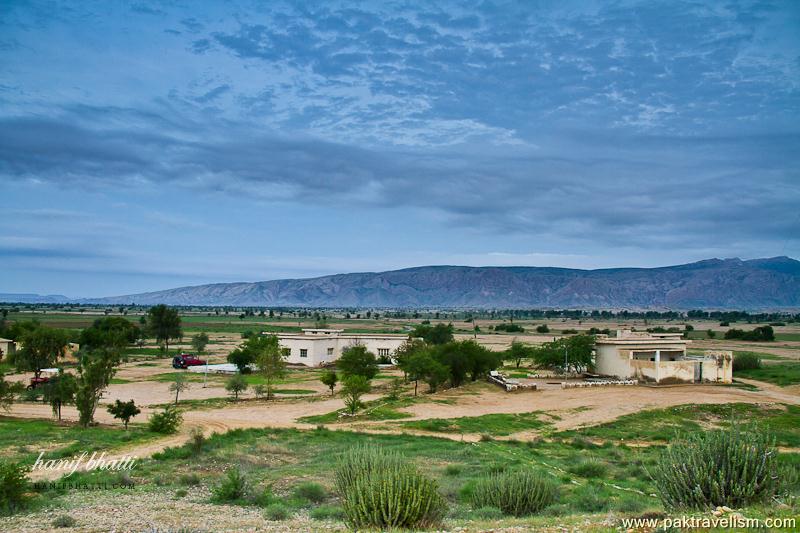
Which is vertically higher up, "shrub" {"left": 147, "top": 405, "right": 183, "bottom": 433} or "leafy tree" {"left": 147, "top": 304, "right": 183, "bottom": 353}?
"leafy tree" {"left": 147, "top": 304, "right": 183, "bottom": 353}

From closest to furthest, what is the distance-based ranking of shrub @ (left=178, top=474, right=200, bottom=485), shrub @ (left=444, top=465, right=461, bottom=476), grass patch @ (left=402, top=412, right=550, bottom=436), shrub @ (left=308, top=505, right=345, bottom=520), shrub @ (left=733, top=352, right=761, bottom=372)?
shrub @ (left=308, top=505, right=345, bottom=520) → shrub @ (left=178, top=474, right=200, bottom=485) → shrub @ (left=444, top=465, right=461, bottom=476) → grass patch @ (left=402, top=412, right=550, bottom=436) → shrub @ (left=733, top=352, right=761, bottom=372)

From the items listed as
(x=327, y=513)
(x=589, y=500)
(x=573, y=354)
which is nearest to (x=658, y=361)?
(x=573, y=354)

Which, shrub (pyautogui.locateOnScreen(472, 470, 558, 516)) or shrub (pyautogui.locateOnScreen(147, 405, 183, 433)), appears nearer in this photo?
shrub (pyautogui.locateOnScreen(472, 470, 558, 516))

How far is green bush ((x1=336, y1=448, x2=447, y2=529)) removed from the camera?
10.8m

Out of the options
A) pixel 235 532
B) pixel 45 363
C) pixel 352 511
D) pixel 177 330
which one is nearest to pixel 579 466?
pixel 352 511

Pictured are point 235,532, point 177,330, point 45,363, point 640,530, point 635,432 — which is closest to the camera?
point 640,530

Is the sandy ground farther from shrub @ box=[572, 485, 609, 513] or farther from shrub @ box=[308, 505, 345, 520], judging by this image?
shrub @ box=[308, 505, 345, 520]

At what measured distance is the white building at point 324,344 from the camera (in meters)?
68.6

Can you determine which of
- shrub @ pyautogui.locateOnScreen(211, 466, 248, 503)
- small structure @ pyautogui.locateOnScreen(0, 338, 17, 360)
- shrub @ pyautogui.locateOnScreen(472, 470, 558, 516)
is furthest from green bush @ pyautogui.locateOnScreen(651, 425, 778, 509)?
small structure @ pyautogui.locateOnScreen(0, 338, 17, 360)

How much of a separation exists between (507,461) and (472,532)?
40.4 feet

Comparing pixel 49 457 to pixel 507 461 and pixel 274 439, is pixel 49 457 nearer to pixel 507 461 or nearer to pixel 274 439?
pixel 274 439

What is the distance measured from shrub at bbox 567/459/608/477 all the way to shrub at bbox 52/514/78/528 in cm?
1452

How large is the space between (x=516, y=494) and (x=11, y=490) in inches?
431

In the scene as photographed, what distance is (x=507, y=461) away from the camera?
2150 centimetres
